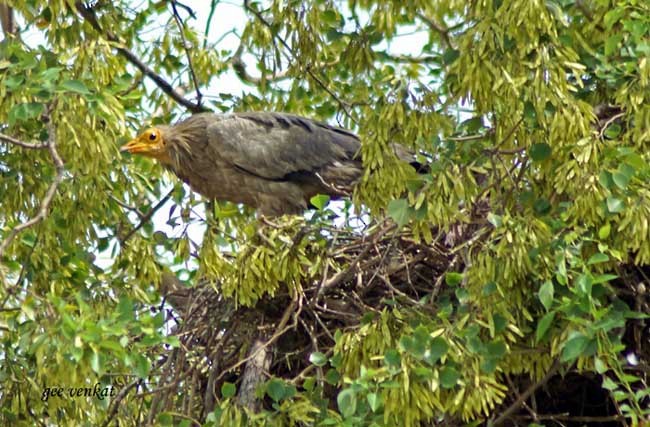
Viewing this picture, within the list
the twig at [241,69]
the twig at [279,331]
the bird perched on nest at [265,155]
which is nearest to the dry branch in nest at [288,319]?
the twig at [279,331]

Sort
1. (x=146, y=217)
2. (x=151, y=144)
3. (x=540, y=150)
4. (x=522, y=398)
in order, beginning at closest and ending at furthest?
1. (x=540, y=150)
2. (x=522, y=398)
3. (x=146, y=217)
4. (x=151, y=144)

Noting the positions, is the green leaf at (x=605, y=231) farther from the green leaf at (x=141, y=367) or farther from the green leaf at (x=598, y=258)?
the green leaf at (x=141, y=367)

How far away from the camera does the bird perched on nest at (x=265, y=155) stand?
1007 cm

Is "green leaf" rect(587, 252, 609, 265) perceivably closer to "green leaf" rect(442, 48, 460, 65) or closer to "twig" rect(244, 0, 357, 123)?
"green leaf" rect(442, 48, 460, 65)

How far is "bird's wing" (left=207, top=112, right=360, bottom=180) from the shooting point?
10.1m

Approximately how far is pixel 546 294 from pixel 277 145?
4055 mm

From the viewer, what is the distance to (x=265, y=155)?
33.3 feet

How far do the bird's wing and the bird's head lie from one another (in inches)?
13.1

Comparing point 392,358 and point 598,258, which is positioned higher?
point 598,258

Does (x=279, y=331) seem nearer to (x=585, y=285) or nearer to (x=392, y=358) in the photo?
(x=392, y=358)

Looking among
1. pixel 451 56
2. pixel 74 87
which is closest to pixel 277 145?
pixel 74 87

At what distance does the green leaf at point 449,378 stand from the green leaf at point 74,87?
2.25 meters

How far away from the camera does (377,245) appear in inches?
320

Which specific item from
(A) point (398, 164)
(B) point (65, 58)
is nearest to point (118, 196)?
(B) point (65, 58)
